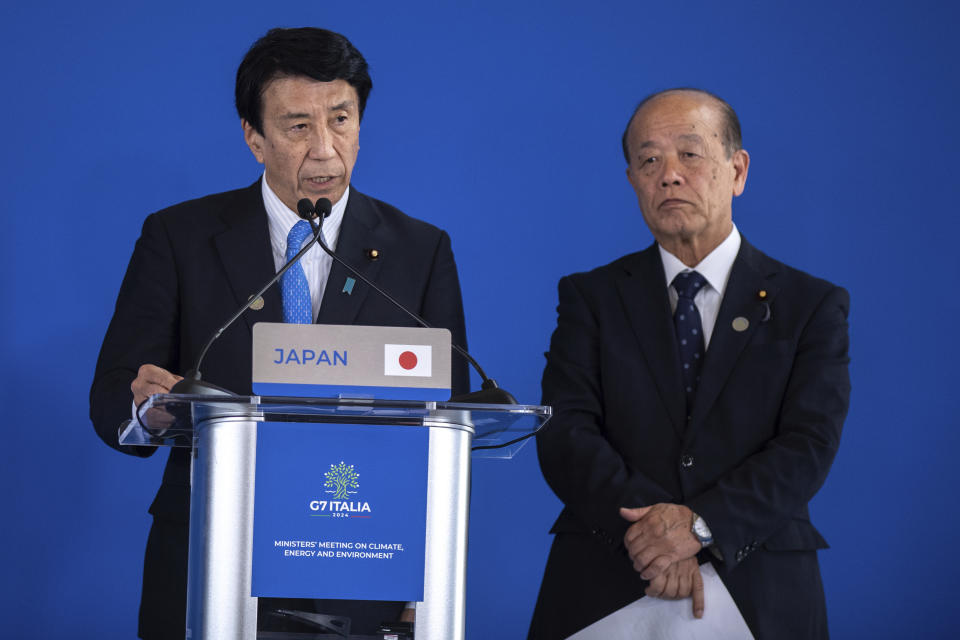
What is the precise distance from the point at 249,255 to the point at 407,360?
921 millimetres

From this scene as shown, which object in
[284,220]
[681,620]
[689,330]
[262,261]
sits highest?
[284,220]

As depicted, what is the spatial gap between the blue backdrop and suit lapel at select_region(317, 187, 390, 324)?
3.50 feet

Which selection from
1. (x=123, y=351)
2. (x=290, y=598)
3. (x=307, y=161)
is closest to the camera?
(x=290, y=598)

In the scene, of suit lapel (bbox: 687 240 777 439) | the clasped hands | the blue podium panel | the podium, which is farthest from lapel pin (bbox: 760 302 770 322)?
the blue podium panel

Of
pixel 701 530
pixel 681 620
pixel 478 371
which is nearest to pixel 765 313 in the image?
pixel 701 530

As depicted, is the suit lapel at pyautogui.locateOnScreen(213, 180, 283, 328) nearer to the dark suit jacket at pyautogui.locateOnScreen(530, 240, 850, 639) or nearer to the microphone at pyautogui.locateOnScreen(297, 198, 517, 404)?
the microphone at pyautogui.locateOnScreen(297, 198, 517, 404)

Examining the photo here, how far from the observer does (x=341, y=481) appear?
1449 millimetres

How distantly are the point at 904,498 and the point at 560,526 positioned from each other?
1560 mm

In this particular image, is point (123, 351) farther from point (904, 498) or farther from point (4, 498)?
point (904, 498)

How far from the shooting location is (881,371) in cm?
349

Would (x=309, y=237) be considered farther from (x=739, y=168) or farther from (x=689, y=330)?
(x=739, y=168)

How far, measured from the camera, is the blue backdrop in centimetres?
325

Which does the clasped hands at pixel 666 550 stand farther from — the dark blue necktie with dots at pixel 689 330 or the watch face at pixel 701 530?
the dark blue necktie with dots at pixel 689 330

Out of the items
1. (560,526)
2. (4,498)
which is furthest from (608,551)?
(4,498)
